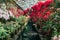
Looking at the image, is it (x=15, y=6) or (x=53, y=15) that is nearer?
(x=53, y=15)

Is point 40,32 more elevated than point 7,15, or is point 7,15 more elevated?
point 7,15

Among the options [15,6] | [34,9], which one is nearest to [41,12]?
[34,9]

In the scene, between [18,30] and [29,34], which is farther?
[29,34]

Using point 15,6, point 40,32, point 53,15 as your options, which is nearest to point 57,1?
point 53,15

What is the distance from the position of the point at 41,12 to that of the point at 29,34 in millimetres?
789

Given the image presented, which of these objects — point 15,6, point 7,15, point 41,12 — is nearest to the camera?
point 7,15

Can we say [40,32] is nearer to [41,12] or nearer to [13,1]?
[41,12]

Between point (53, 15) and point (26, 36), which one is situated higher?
point (53, 15)

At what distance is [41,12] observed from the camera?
8.47 metres

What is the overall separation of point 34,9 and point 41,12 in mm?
460

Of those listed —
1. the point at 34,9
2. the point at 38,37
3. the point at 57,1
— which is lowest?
the point at 38,37

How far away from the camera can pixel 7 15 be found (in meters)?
7.95

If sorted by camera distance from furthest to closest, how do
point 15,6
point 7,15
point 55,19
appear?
point 15,6 < point 7,15 < point 55,19

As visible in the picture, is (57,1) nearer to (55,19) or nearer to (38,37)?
(55,19)
